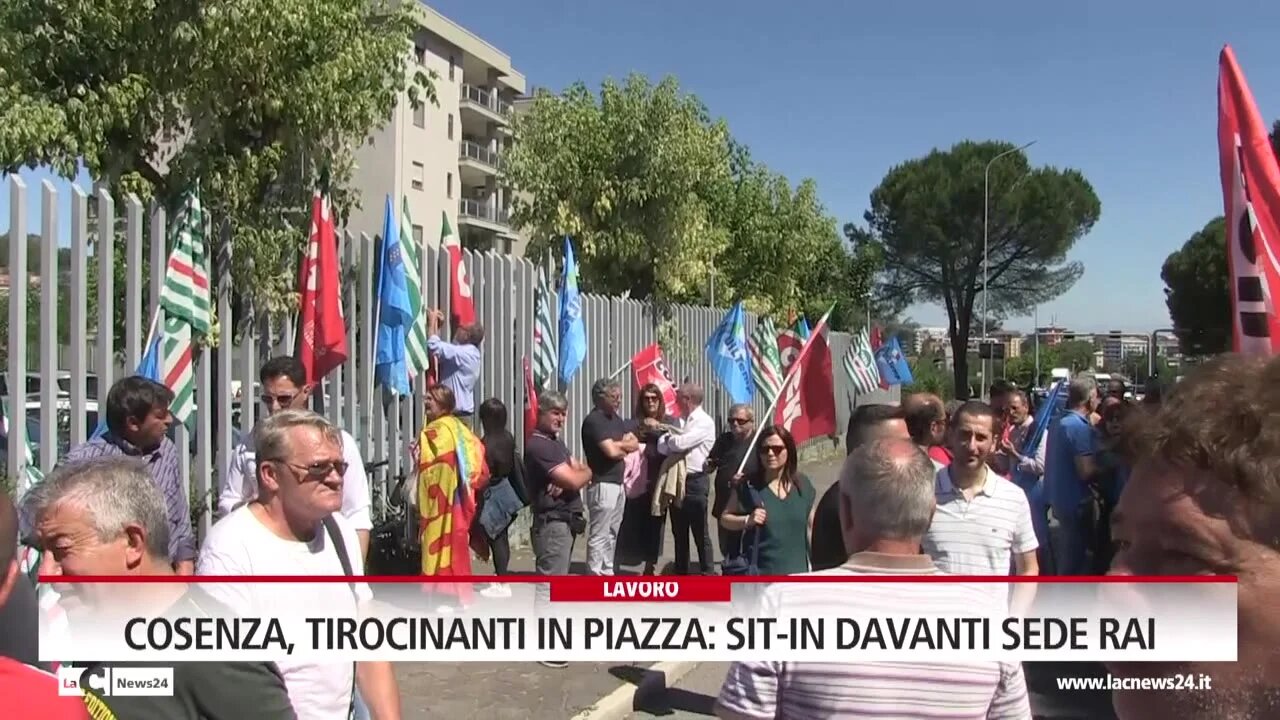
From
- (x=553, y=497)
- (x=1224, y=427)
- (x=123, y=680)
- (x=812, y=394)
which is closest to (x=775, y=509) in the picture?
(x=812, y=394)

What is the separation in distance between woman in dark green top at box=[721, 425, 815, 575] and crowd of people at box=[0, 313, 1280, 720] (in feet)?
0.04

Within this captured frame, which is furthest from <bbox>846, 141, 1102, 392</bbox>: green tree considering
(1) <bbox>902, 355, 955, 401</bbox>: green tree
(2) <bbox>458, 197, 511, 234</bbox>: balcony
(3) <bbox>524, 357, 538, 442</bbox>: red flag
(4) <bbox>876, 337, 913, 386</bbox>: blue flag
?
(3) <bbox>524, 357, 538, 442</bbox>: red flag

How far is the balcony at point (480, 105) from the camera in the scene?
1886 inches

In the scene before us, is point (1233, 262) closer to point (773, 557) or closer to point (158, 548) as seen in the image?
point (773, 557)

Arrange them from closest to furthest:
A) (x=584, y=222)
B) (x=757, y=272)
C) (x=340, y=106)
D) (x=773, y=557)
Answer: (x=773, y=557), (x=340, y=106), (x=584, y=222), (x=757, y=272)

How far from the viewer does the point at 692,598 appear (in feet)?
9.82

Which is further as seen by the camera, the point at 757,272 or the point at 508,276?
the point at 757,272

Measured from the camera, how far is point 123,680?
88.0 inches

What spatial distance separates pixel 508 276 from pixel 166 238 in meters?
4.15

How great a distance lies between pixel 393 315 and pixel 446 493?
7.23 feet

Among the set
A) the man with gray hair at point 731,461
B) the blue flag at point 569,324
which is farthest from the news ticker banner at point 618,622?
the blue flag at point 569,324

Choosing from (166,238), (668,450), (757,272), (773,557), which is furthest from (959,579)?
(757,272)

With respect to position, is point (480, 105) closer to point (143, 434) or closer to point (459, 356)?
point (459, 356)

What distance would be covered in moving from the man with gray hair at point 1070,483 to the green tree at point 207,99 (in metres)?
5.75
